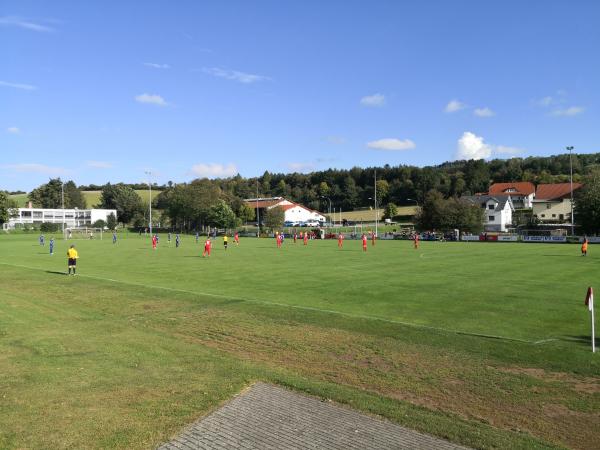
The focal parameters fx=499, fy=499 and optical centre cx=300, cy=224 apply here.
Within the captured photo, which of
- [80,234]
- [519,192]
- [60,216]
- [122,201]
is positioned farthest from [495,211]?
[60,216]

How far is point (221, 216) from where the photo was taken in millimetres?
110062

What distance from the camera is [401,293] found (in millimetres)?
21234

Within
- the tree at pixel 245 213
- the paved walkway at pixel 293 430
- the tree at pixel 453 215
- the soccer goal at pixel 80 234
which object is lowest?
the paved walkway at pixel 293 430

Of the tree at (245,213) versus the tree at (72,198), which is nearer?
the tree at (245,213)

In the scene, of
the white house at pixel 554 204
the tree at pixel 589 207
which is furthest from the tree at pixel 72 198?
the tree at pixel 589 207

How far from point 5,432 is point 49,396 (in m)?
1.46

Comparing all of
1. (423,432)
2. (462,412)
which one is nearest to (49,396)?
(423,432)

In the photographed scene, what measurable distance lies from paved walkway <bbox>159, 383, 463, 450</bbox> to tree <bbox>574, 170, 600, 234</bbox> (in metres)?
69.2

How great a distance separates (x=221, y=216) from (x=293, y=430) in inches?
4108

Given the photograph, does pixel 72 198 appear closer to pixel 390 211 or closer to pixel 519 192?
pixel 390 211

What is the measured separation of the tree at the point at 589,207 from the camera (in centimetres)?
6575

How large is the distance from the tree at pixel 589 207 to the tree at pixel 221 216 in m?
68.4

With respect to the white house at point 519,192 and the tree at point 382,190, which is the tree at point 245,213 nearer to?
the tree at point 382,190

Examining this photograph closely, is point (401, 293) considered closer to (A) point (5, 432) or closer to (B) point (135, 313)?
(B) point (135, 313)
